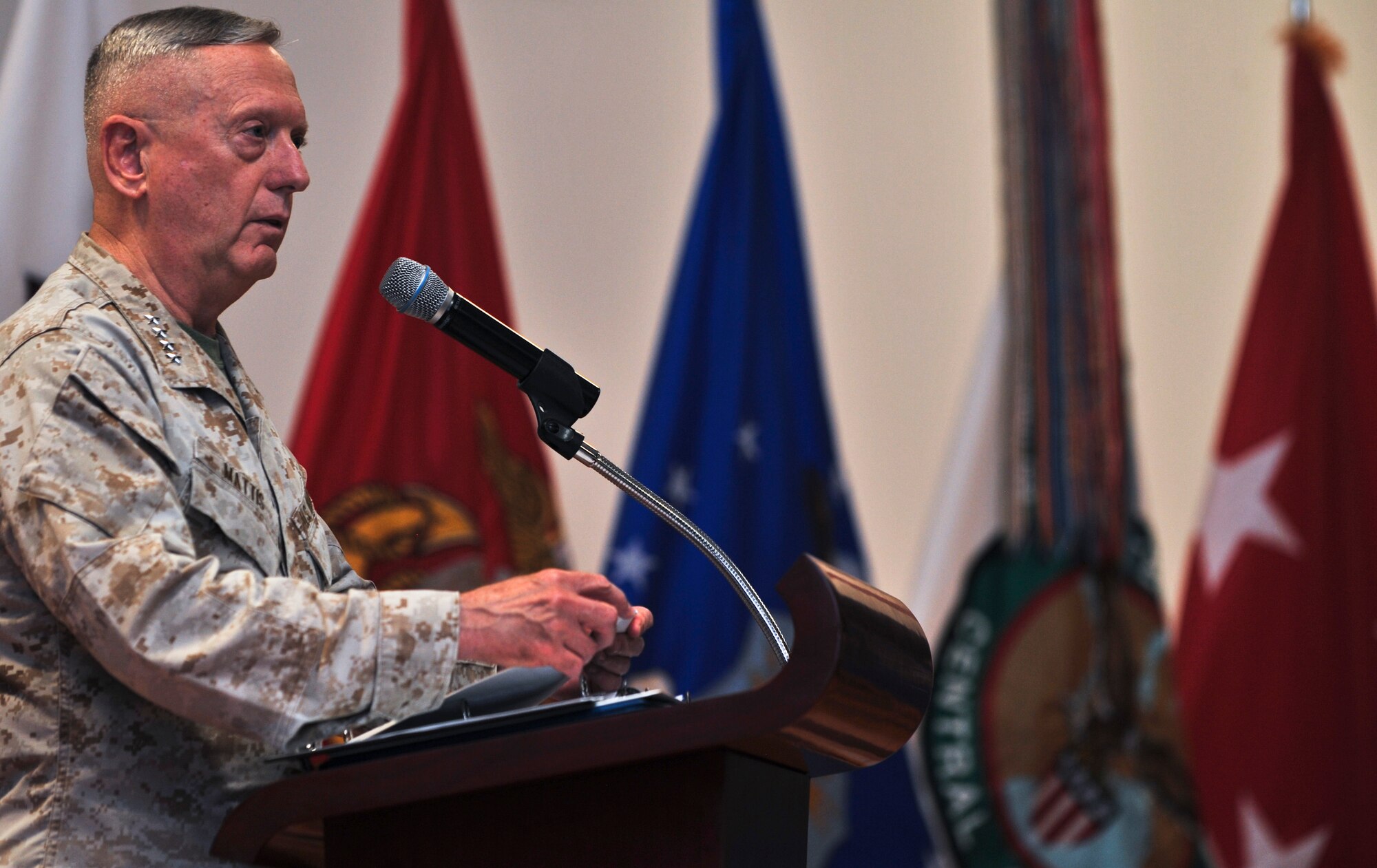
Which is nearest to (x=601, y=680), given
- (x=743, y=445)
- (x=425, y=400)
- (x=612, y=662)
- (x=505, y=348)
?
(x=612, y=662)

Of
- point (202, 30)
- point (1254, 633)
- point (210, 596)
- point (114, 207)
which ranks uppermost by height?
point (202, 30)

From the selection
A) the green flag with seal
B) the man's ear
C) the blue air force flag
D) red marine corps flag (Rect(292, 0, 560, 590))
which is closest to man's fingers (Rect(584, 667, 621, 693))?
the man's ear

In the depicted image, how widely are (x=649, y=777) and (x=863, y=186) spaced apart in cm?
307

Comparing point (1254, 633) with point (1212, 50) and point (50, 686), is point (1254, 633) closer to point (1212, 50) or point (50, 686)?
point (1212, 50)

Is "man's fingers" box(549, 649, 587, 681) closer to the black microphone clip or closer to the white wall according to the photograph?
the black microphone clip

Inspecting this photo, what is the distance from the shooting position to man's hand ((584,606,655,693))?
1.33 m

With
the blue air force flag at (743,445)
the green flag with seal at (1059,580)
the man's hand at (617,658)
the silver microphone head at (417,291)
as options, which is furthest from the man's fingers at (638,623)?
the green flag with seal at (1059,580)

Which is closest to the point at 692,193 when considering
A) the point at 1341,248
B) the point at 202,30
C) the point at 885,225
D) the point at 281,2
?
the point at 885,225

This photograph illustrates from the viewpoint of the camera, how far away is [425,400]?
3033 millimetres

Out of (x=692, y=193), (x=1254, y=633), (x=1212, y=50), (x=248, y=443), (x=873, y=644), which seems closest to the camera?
(x=873, y=644)

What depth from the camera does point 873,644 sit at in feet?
3.52

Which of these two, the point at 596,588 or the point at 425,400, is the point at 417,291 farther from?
the point at 425,400

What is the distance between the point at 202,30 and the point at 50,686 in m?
→ 0.66

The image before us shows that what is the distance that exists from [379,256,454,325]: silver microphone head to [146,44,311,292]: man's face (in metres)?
0.18
